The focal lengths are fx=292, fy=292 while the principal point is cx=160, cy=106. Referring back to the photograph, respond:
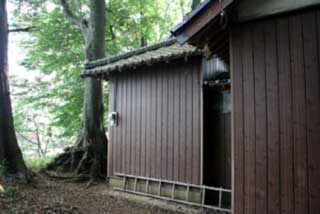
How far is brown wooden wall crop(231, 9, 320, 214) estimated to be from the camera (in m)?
2.99

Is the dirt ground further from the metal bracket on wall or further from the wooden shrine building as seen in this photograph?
the wooden shrine building

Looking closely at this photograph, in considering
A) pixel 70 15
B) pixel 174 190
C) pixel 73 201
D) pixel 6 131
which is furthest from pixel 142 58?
pixel 70 15

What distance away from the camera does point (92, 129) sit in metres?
8.41

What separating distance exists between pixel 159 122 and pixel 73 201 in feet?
7.59

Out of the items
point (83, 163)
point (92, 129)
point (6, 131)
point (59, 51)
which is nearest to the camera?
point (6, 131)

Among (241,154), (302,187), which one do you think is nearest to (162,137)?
(241,154)

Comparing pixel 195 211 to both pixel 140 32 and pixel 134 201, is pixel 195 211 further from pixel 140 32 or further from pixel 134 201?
pixel 140 32

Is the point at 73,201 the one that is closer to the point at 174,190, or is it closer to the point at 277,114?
the point at 174,190

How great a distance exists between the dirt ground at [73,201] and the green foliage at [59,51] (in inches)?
180

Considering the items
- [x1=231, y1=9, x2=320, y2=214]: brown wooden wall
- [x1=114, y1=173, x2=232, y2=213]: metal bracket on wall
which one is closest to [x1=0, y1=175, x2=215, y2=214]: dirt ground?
[x1=114, y1=173, x2=232, y2=213]: metal bracket on wall

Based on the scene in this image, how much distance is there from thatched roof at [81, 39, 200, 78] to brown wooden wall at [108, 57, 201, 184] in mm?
298

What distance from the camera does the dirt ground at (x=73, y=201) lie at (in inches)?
187

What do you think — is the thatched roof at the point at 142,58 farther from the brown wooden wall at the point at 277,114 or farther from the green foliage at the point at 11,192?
the green foliage at the point at 11,192

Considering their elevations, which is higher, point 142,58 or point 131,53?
point 131,53
